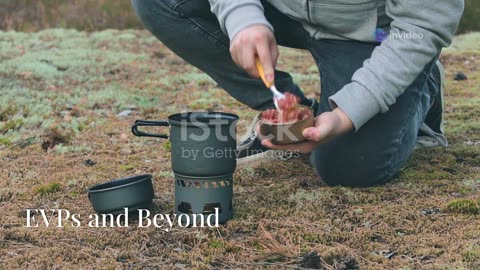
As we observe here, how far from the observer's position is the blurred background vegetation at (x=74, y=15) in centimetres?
961

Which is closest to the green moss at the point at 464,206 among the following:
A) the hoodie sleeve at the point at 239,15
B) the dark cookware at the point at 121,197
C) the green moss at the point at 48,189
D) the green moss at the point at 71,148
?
the hoodie sleeve at the point at 239,15

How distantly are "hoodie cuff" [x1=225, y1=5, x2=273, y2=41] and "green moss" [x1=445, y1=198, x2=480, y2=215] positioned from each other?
3.13ft

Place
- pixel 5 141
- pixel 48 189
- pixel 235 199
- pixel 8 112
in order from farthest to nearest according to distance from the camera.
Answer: pixel 8 112 < pixel 5 141 < pixel 48 189 < pixel 235 199

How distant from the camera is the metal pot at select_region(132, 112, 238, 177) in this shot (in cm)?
238

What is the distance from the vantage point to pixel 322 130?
2.40m

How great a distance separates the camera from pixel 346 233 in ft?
7.82

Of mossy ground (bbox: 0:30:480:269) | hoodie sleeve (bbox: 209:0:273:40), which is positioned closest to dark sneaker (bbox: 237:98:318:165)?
mossy ground (bbox: 0:30:480:269)

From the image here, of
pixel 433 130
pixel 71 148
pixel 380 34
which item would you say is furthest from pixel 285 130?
pixel 71 148

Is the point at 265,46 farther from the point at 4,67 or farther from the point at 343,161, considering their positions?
the point at 4,67

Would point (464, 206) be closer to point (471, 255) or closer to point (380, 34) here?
point (471, 255)

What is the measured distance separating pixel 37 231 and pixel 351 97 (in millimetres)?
1217

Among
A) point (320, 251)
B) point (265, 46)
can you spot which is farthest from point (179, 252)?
point (265, 46)

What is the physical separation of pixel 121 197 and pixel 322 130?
767 millimetres

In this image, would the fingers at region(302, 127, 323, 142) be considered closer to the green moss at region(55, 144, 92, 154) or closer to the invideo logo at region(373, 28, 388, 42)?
the invideo logo at region(373, 28, 388, 42)
